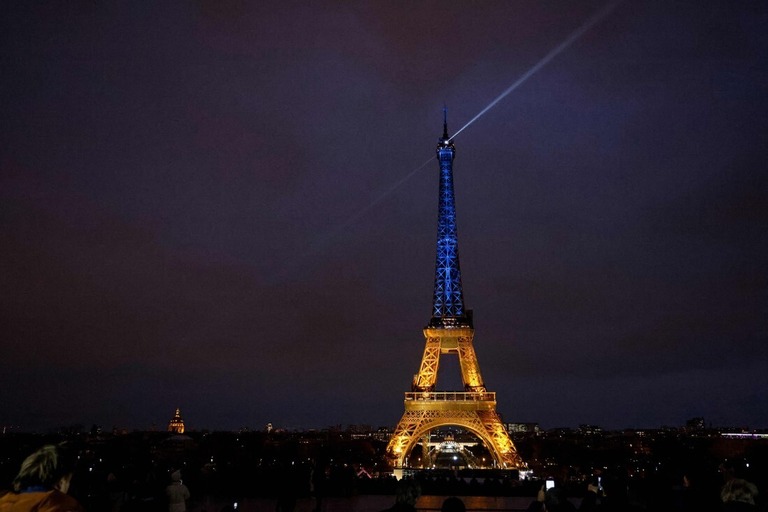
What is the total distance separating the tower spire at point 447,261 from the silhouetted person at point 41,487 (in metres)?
51.7

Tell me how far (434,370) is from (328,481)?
2364cm

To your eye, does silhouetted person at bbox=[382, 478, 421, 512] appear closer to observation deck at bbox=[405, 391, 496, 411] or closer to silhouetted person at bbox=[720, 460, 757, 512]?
silhouetted person at bbox=[720, 460, 757, 512]

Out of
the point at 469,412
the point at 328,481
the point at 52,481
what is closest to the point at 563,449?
the point at 469,412

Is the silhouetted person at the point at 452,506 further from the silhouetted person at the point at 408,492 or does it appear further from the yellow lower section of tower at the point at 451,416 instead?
the yellow lower section of tower at the point at 451,416

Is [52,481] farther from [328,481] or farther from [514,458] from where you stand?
[514,458]

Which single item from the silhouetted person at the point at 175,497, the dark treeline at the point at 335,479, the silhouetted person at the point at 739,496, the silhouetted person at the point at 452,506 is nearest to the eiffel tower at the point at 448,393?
the dark treeline at the point at 335,479

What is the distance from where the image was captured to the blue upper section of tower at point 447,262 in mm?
56312

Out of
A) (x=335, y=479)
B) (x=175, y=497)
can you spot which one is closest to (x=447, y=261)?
(x=335, y=479)

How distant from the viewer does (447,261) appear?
5872 cm

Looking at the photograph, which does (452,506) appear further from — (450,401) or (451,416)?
(451,416)

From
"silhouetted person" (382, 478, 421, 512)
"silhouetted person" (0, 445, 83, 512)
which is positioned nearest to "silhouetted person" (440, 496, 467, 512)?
"silhouetted person" (382, 478, 421, 512)

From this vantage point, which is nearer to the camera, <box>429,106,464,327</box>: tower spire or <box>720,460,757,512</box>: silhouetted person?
<box>720,460,757,512</box>: silhouetted person

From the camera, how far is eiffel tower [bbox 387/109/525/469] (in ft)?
169

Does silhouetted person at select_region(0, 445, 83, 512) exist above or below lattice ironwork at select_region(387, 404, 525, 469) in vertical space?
below
